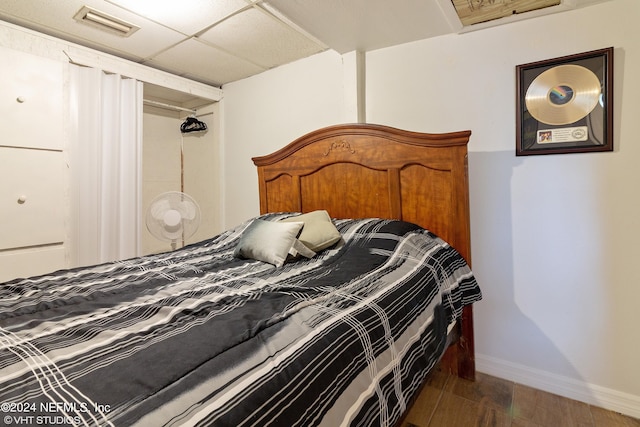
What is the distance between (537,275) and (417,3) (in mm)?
1679

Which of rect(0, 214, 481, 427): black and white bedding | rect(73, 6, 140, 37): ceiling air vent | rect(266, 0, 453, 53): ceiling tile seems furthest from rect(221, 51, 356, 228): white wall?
rect(0, 214, 481, 427): black and white bedding

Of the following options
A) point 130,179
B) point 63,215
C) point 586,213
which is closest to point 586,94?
point 586,213

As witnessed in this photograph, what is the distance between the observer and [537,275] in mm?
1883

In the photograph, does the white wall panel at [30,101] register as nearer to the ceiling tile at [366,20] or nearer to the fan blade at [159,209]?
the fan blade at [159,209]

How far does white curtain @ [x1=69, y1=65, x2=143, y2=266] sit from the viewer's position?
2332 millimetres

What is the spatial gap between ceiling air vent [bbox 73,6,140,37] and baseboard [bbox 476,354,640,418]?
3.08 metres

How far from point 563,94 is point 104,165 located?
9.99ft

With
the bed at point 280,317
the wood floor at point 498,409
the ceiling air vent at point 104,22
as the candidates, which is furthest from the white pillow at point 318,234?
the ceiling air vent at point 104,22

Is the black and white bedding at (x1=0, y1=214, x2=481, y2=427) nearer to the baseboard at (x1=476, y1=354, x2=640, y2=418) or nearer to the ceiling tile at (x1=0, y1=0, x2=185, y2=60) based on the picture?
the baseboard at (x1=476, y1=354, x2=640, y2=418)

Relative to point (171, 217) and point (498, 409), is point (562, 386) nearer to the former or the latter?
point (498, 409)

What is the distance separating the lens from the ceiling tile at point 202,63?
7.96 feet

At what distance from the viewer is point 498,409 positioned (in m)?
1.68

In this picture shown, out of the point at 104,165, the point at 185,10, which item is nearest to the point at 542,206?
the point at 185,10

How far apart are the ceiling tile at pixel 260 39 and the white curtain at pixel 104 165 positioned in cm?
88
